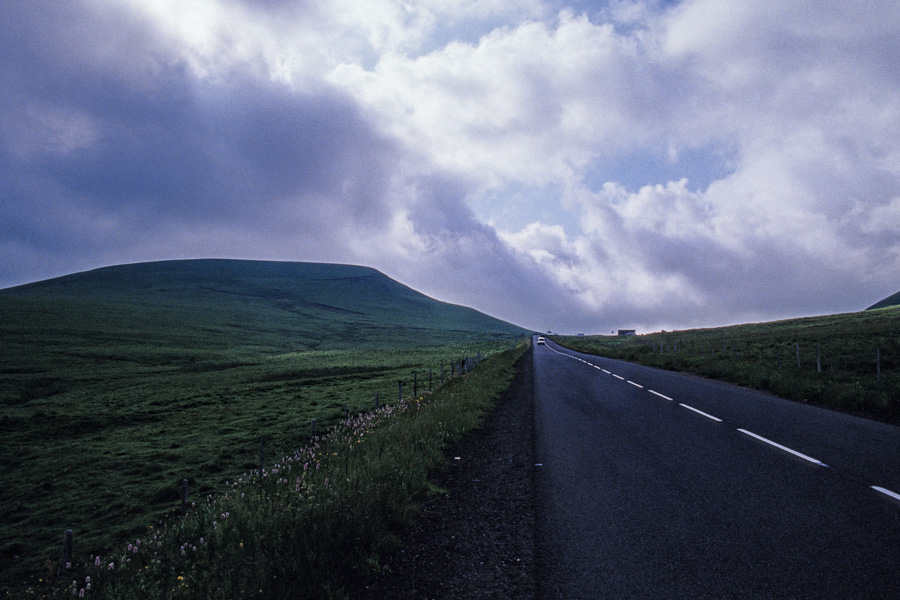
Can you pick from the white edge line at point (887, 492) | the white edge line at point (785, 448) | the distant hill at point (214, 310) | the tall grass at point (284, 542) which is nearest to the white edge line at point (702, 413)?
the white edge line at point (785, 448)

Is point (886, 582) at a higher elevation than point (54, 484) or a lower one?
higher

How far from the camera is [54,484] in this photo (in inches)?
575

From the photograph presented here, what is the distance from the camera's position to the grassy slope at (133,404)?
12609 mm

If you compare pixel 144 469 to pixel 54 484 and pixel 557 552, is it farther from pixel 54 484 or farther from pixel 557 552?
pixel 557 552

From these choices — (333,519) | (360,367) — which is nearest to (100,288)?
(360,367)

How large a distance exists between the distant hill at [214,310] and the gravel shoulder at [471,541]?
8215cm

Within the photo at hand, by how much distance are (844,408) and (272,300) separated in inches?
6282

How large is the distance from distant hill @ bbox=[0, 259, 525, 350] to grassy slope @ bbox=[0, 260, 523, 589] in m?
1.01

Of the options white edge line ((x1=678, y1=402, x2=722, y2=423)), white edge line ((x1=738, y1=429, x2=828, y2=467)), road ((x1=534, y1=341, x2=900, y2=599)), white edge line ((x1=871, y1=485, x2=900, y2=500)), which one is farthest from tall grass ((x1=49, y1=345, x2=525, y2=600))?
white edge line ((x1=678, y1=402, x2=722, y2=423))

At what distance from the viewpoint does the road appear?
3.94 meters

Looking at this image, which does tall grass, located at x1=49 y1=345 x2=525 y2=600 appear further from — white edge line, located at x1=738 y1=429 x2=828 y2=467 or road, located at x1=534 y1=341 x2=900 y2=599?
white edge line, located at x1=738 y1=429 x2=828 y2=467

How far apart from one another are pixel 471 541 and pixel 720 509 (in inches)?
122

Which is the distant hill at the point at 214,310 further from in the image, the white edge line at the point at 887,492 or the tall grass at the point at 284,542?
the white edge line at the point at 887,492

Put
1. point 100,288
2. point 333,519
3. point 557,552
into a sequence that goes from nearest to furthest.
A: point 557,552, point 333,519, point 100,288
